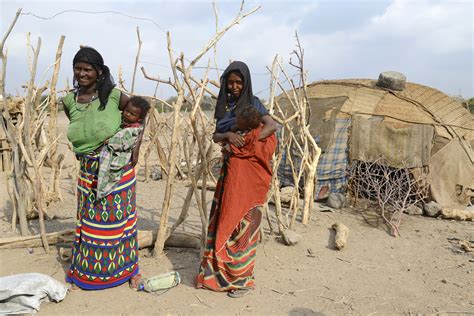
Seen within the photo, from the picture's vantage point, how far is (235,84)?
2521 millimetres

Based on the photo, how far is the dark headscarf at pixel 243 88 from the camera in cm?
247

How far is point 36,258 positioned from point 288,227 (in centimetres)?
240

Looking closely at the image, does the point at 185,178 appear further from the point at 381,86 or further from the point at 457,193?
the point at 457,193

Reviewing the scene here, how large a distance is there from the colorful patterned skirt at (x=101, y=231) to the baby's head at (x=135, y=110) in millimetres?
332

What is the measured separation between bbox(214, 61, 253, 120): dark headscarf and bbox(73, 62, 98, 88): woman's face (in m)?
0.81

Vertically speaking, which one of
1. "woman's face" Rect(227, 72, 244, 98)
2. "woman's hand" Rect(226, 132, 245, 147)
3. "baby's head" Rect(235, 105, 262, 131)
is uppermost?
"woman's face" Rect(227, 72, 244, 98)

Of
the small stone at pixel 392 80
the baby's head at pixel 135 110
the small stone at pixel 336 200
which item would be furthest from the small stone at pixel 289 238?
the small stone at pixel 392 80

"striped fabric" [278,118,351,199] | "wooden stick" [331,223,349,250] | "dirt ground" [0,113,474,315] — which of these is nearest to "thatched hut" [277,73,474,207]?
"striped fabric" [278,118,351,199]

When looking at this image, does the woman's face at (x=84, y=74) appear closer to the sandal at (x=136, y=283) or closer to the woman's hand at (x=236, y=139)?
the woman's hand at (x=236, y=139)

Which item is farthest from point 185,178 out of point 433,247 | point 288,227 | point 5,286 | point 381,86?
point 5,286

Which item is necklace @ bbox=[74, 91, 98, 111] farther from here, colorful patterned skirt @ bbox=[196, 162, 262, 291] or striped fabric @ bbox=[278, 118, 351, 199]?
striped fabric @ bbox=[278, 118, 351, 199]

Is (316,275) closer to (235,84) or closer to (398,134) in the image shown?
(235,84)

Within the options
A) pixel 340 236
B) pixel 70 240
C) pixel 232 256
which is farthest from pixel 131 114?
pixel 340 236

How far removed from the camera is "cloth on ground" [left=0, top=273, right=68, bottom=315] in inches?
93.9
